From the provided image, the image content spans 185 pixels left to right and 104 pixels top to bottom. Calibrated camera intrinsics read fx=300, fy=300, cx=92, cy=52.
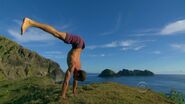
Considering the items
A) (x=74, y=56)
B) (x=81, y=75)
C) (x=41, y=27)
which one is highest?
(x=41, y=27)

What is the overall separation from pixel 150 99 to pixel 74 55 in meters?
5.95

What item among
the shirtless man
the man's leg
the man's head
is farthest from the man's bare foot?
the man's head

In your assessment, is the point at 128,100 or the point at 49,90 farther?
the point at 49,90

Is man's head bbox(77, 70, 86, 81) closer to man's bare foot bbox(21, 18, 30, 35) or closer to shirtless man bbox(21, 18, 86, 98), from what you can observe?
shirtless man bbox(21, 18, 86, 98)

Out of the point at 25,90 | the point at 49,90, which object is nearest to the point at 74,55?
the point at 49,90

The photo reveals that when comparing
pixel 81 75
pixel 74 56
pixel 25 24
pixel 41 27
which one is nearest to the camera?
pixel 25 24

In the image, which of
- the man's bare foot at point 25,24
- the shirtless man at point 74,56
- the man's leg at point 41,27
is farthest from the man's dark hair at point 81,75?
the man's bare foot at point 25,24

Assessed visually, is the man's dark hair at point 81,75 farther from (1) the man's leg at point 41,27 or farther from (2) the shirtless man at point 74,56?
(1) the man's leg at point 41,27

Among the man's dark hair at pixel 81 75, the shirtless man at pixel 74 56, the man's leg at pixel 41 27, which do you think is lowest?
the man's dark hair at pixel 81 75

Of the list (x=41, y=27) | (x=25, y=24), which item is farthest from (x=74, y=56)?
(x=25, y=24)

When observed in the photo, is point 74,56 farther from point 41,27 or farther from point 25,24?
point 25,24

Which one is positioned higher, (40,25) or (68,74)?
(40,25)

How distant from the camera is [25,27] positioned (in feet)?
41.1

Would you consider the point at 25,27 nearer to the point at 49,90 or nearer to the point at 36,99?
the point at 36,99
